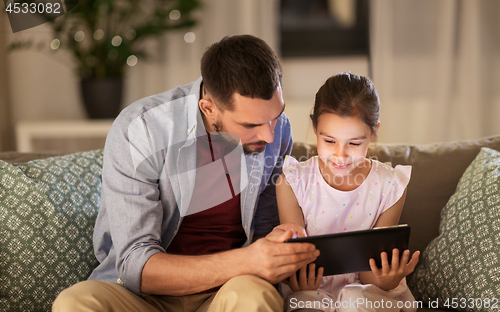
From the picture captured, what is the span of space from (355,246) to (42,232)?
861 millimetres

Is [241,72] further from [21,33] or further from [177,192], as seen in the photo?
→ [21,33]

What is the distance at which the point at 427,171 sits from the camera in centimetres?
157

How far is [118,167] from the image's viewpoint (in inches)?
46.6

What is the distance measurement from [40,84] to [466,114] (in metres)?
2.60

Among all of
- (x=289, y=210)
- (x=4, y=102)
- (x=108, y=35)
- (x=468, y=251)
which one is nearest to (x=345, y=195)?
(x=289, y=210)

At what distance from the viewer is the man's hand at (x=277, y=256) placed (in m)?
1.04

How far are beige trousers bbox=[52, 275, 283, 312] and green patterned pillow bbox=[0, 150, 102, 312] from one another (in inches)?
10.1

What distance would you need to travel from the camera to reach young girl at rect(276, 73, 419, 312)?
3.88 ft

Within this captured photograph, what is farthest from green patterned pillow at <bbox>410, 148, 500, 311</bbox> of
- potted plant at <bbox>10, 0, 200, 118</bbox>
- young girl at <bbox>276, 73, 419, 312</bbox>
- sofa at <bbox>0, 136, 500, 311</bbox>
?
potted plant at <bbox>10, 0, 200, 118</bbox>

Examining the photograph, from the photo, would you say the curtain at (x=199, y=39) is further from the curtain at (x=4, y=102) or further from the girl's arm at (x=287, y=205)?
the girl's arm at (x=287, y=205)

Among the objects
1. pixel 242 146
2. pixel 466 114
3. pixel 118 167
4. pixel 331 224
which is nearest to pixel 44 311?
pixel 118 167

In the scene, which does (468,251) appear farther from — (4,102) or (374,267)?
(4,102)

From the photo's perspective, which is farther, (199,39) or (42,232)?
(199,39)

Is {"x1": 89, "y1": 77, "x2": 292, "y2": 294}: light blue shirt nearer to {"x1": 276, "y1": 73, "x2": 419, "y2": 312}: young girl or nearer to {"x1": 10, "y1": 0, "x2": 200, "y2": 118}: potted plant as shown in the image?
{"x1": 276, "y1": 73, "x2": 419, "y2": 312}: young girl
